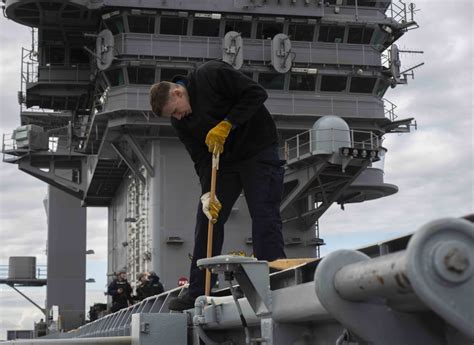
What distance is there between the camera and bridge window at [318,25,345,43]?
30.1m

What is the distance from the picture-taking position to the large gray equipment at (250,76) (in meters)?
28.5

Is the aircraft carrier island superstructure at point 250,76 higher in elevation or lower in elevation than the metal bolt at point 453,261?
higher

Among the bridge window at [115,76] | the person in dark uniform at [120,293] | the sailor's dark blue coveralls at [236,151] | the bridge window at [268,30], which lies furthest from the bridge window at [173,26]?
the sailor's dark blue coveralls at [236,151]

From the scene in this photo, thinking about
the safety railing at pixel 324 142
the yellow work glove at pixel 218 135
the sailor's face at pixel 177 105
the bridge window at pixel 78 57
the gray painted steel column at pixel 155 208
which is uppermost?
the bridge window at pixel 78 57

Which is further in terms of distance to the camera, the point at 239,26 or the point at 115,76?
the point at 239,26

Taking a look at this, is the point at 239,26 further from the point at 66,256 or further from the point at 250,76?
the point at 66,256

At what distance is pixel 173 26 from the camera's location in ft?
94.7

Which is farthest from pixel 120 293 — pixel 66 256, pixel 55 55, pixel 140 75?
pixel 66 256

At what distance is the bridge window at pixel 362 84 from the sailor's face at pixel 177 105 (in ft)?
84.6

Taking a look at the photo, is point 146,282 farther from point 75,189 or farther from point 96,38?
point 75,189

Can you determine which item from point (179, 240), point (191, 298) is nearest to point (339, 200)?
point (179, 240)

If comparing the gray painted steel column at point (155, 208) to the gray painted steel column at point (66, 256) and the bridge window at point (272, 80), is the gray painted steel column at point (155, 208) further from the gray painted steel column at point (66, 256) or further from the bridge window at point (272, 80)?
the gray painted steel column at point (66, 256)

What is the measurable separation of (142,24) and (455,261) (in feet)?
91.6

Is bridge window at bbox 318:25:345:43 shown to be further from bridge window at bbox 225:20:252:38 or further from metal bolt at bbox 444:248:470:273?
metal bolt at bbox 444:248:470:273
